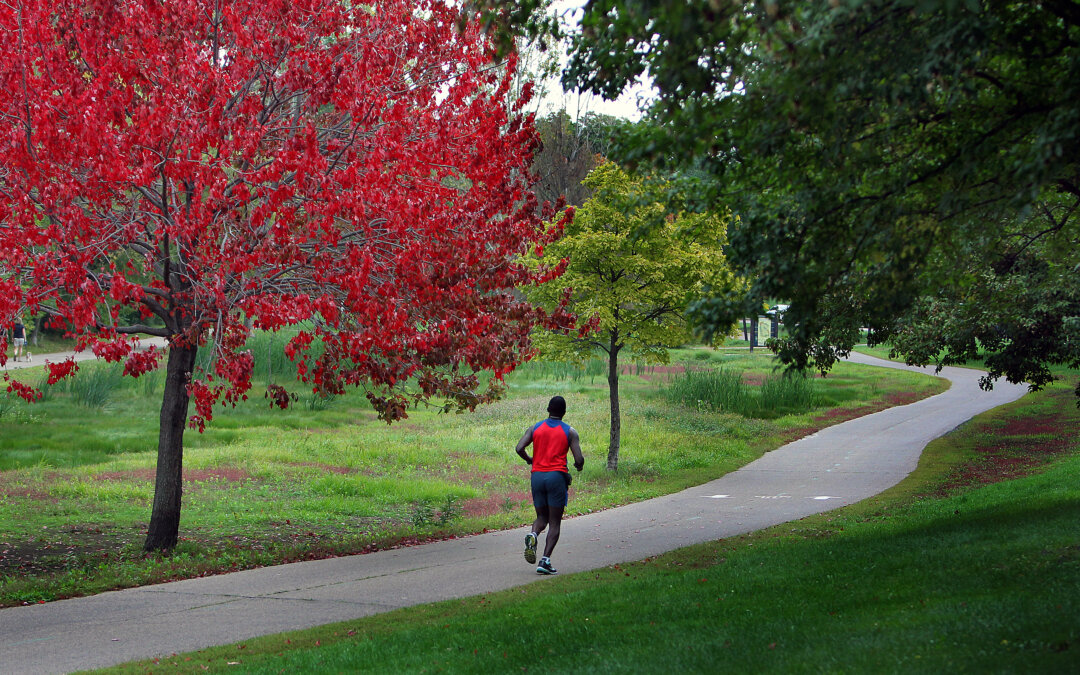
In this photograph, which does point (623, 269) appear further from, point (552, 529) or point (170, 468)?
point (170, 468)

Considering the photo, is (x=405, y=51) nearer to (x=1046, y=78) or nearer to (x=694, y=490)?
(x=1046, y=78)

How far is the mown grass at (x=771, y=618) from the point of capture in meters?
5.67

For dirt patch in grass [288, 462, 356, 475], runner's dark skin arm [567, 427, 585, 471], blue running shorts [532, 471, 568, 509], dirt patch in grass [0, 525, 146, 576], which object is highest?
runner's dark skin arm [567, 427, 585, 471]

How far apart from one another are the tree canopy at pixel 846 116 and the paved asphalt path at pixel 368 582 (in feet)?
13.9

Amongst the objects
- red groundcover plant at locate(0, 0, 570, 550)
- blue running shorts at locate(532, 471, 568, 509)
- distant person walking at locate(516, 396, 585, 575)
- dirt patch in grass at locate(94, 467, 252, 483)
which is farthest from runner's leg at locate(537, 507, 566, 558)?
dirt patch in grass at locate(94, 467, 252, 483)

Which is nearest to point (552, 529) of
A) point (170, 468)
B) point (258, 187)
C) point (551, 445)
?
point (551, 445)

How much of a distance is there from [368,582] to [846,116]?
6.63m

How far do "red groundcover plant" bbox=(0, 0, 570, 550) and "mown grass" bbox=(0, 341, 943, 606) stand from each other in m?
1.68

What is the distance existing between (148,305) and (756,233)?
24.2ft

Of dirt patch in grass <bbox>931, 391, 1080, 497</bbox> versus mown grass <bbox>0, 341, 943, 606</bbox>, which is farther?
dirt patch in grass <bbox>931, 391, 1080, 497</bbox>

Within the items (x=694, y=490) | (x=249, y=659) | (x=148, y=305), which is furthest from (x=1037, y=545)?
(x=148, y=305)

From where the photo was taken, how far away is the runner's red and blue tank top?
9.57 metres

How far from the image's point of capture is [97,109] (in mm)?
9117

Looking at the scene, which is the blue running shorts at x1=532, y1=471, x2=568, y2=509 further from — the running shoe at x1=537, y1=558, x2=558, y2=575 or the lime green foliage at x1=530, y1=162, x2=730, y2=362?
the lime green foliage at x1=530, y1=162, x2=730, y2=362
